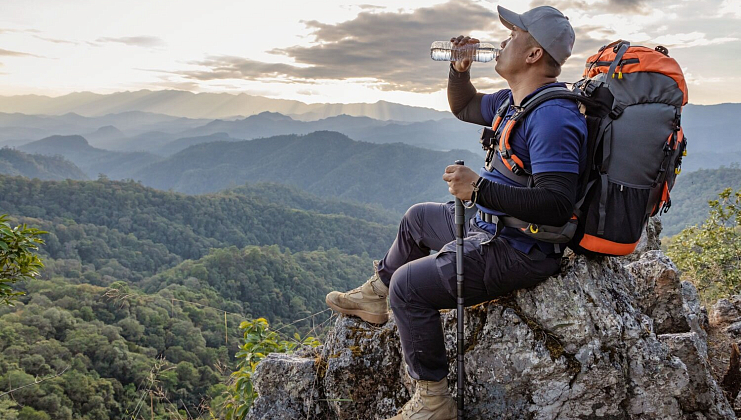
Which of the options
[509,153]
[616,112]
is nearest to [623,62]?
[616,112]

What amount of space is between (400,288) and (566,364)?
108 cm

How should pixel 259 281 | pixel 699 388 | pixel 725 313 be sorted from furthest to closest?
pixel 259 281, pixel 725 313, pixel 699 388

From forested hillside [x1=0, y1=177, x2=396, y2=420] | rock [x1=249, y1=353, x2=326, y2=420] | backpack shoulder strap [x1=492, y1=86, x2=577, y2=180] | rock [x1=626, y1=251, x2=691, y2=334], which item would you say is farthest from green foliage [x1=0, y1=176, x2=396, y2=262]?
backpack shoulder strap [x1=492, y1=86, x2=577, y2=180]

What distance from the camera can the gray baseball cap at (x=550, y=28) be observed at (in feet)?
9.73

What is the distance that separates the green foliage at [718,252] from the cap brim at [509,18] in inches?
290

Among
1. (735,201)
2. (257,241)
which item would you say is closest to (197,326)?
(735,201)

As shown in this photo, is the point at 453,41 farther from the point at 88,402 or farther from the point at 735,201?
the point at 88,402

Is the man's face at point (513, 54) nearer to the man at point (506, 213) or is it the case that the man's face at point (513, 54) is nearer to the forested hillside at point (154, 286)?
the man at point (506, 213)

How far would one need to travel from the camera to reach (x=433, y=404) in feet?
9.78

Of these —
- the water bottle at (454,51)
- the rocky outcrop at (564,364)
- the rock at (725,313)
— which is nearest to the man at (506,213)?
the rocky outcrop at (564,364)

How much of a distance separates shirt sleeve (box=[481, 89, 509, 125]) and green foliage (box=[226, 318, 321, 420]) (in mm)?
2462

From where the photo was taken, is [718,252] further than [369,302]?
Yes

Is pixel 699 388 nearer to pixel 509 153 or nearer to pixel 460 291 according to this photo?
pixel 460 291

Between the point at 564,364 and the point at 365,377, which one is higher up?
the point at 564,364
